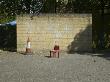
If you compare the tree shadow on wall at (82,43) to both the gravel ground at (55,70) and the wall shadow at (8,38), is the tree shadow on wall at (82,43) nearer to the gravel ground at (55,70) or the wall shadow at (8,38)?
the gravel ground at (55,70)

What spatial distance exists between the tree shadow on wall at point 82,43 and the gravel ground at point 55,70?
2954 mm

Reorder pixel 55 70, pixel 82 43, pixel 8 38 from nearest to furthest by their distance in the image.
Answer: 1. pixel 55 70
2. pixel 82 43
3. pixel 8 38

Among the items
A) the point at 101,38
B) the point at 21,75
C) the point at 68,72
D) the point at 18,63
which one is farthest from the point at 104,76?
the point at 101,38

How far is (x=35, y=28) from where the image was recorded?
19422 mm

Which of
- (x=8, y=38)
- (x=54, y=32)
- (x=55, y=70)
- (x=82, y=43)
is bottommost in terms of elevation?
(x=8, y=38)

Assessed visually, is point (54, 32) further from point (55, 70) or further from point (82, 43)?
point (55, 70)

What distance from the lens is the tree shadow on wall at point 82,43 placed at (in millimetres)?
19316

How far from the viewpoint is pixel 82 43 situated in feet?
63.6

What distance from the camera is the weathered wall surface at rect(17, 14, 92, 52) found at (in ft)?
63.6

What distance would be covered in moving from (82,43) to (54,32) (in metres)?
1.60

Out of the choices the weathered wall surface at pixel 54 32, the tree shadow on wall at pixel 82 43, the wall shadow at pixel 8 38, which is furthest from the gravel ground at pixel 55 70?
the wall shadow at pixel 8 38

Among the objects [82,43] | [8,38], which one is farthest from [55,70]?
[8,38]

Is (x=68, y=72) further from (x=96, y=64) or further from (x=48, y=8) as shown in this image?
(x=48, y=8)

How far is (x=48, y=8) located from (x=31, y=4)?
1.09 m
